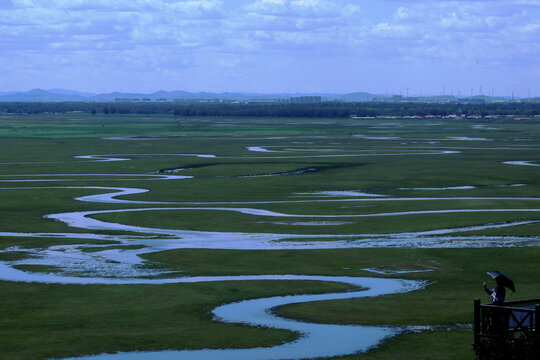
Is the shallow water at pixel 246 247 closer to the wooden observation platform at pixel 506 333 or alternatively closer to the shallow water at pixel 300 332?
the shallow water at pixel 300 332

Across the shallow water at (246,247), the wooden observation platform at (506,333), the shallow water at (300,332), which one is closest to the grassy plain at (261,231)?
the shallow water at (300,332)

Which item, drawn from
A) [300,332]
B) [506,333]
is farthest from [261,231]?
[506,333]

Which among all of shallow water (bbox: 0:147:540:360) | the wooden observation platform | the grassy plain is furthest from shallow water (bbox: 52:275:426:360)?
the wooden observation platform

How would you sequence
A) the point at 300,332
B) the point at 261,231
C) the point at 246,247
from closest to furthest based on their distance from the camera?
the point at 300,332 < the point at 246,247 < the point at 261,231

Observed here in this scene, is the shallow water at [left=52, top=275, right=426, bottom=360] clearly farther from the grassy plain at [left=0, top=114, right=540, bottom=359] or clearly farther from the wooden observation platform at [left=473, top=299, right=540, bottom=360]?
the wooden observation platform at [left=473, top=299, right=540, bottom=360]

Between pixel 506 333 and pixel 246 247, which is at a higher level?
pixel 506 333

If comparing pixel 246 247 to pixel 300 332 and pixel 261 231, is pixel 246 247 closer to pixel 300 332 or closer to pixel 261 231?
pixel 261 231

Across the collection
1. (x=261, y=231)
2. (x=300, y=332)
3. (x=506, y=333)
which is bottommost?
(x=261, y=231)
